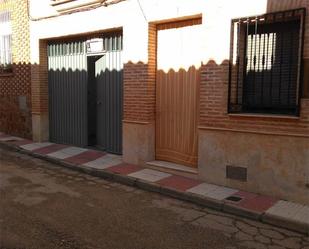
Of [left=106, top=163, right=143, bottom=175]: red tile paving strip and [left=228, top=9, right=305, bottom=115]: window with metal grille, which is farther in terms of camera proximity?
[left=106, top=163, right=143, bottom=175]: red tile paving strip

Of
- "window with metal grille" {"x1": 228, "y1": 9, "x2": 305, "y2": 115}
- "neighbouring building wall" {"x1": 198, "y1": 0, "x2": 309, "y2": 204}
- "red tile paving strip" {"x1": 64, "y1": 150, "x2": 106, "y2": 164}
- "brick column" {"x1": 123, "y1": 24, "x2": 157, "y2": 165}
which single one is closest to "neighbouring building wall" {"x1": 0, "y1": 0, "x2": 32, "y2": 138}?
"red tile paving strip" {"x1": 64, "y1": 150, "x2": 106, "y2": 164}

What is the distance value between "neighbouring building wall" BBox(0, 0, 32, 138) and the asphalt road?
4.54 m

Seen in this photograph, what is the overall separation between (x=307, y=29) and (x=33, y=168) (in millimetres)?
6080

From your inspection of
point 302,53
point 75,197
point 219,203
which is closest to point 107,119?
point 75,197

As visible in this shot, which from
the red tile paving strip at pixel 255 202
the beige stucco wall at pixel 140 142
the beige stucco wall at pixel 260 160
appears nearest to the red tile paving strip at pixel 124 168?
the beige stucco wall at pixel 140 142

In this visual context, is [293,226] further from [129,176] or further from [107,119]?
[107,119]

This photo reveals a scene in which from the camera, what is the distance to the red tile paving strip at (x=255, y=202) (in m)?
5.53

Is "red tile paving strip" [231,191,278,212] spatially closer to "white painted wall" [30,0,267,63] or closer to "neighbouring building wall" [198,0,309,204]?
"neighbouring building wall" [198,0,309,204]

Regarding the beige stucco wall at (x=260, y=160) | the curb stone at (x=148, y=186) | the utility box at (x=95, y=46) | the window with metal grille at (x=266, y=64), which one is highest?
the utility box at (x=95, y=46)

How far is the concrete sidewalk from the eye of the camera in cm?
526

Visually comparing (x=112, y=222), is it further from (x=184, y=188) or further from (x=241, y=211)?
(x=241, y=211)

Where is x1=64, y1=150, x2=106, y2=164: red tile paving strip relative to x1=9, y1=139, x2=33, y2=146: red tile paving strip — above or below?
below

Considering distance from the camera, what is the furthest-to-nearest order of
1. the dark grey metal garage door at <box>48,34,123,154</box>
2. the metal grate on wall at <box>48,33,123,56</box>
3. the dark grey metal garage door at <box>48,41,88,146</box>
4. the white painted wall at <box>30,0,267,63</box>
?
the dark grey metal garage door at <box>48,41,88,146</box>, the dark grey metal garage door at <box>48,34,123,154</box>, the metal grate on wall at <box>48,33,123,56</box>, the white painted wall at <box>30,0,267,63</box>

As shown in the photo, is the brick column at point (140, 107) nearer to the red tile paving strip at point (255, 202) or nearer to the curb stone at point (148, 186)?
the curb stone at point (148, 186)
